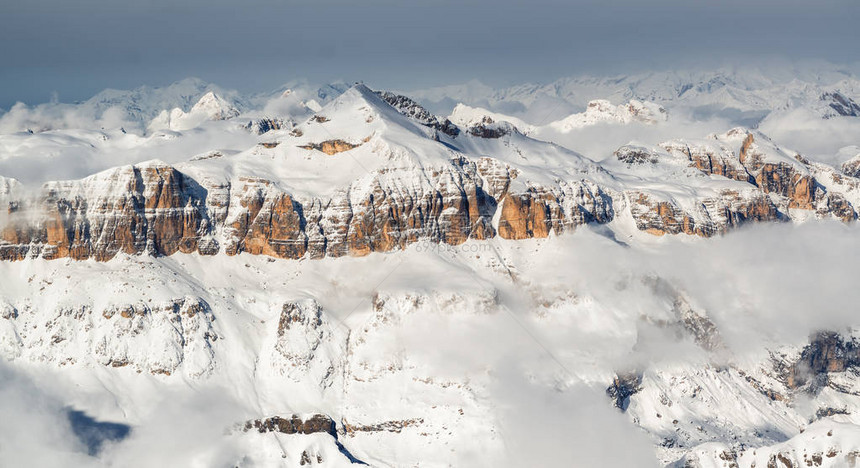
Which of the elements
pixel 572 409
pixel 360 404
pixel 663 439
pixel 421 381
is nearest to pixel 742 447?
pixel 663 439

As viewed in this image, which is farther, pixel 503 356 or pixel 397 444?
pixel 503 356

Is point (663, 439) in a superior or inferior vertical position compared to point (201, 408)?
inferior

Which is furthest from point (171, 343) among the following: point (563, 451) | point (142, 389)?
point (563, 451)

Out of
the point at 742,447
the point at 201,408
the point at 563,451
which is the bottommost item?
the point at 742,447

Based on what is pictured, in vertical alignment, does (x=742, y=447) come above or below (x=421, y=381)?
below

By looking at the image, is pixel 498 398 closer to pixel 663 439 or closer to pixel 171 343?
pixel 663 439

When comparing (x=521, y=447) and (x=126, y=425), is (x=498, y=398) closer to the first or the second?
(x=521, y=447)

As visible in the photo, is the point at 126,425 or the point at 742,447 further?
the point at 742,447
